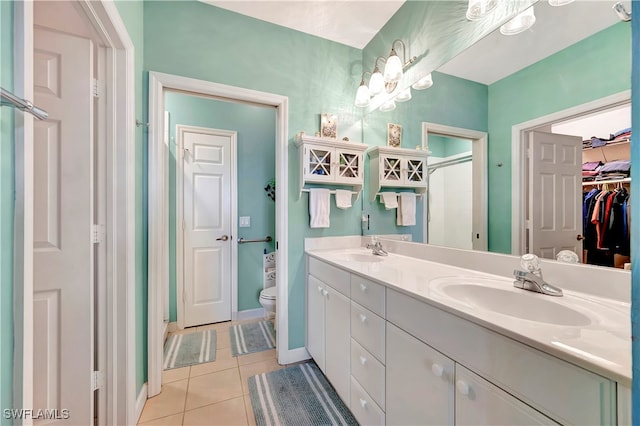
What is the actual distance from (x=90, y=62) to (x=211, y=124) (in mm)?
1428

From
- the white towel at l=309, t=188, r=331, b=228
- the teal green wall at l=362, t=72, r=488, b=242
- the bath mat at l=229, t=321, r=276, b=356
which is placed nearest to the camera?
the teal green wall at l=362, t=72, r=488, b=242

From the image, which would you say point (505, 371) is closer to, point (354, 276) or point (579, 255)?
point (579, 255)

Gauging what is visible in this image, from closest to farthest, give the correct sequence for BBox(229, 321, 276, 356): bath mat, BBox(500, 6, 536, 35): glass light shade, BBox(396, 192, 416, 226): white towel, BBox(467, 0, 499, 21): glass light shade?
BBox(500, 6, 536, 35): glass light shade, BBox(467, 0, 499, 21): glass light shade, BBox(396, 192, 416, 226): white towel, BBox(229, 321, 276, 356): bath mat

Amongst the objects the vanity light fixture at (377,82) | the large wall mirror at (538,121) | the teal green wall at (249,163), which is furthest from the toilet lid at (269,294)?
the vanity light fixture at (377,82)

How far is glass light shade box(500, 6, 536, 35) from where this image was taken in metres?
1.04

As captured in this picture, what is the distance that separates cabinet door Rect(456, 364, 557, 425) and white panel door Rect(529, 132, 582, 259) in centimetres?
65

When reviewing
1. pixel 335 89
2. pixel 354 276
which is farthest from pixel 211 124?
pixel 354 276

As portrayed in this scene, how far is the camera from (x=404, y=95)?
5.75 ft

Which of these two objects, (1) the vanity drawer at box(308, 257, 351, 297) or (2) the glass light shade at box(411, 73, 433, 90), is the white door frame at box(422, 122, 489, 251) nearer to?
(2) the glass light shade at box(411, 73, 433, 90)

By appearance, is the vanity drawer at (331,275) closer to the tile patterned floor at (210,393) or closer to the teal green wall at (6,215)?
the tile patterned floor at (210,393)

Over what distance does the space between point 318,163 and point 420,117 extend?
2.48 ft

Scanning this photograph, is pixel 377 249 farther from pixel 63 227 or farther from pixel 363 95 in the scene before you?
pixel 63 227

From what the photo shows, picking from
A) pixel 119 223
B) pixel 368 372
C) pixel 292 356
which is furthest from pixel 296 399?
pixel 119 223

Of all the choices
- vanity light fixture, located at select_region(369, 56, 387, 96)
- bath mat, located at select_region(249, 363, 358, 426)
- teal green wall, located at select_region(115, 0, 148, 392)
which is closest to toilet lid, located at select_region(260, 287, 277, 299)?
bath mat, located at select_region(249, 363, 358, 426)
